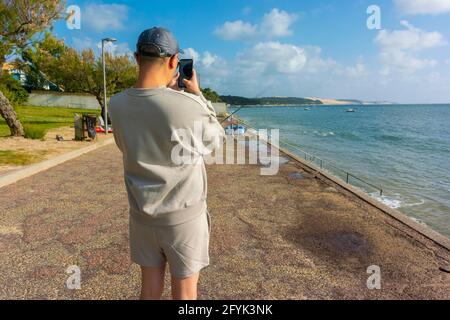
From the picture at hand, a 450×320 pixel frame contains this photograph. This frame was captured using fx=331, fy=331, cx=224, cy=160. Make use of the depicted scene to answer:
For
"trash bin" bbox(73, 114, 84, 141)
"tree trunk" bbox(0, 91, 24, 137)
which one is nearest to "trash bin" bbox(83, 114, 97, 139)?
"trash bin" bbox(73, 114, 84, 141)

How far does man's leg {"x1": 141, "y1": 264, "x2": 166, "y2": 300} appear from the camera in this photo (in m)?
1.93

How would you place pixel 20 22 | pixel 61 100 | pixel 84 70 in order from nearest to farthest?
1. pixel 20 22
2. pixel 84 70
3. pixel 61 100

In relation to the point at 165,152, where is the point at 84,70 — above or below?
above

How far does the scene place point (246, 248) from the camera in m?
4.35

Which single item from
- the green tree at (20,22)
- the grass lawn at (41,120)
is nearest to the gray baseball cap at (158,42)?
the green tree at (20,22)

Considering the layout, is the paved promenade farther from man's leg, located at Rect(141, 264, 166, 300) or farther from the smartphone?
the smartphone

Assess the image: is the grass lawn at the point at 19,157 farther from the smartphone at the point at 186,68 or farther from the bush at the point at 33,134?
the smartphone at the point at 186,68

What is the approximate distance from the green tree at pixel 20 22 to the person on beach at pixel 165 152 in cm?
1441

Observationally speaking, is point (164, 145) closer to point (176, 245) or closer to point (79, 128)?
point (176, 245)

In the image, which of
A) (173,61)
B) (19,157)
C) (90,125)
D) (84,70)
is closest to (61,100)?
(84,70)

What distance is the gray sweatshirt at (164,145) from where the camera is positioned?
158cm

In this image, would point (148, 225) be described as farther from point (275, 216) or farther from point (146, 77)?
point (275, 216)

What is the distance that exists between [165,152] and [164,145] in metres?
0.04
